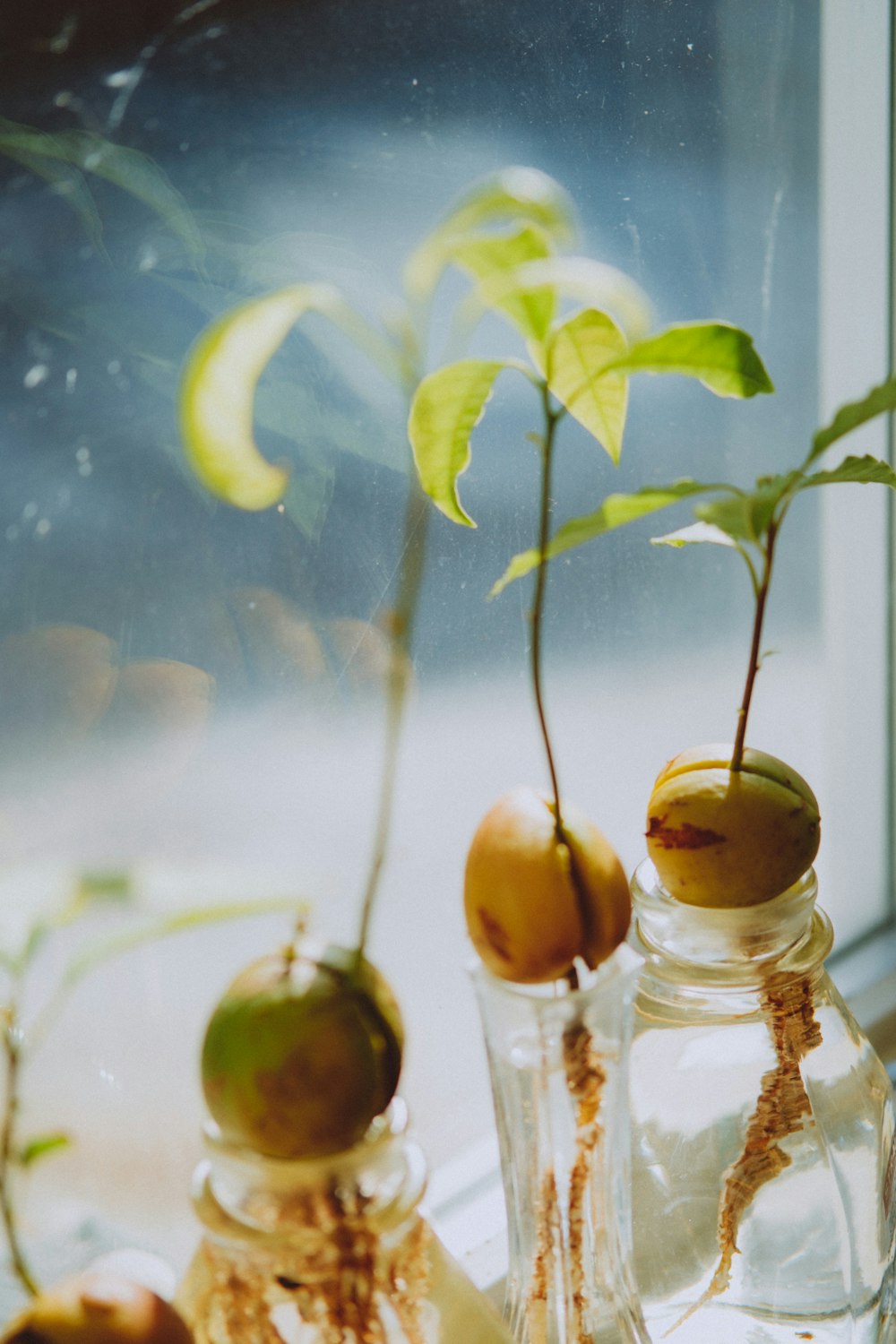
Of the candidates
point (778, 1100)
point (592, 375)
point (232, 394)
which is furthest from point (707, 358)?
point (778, 1100)

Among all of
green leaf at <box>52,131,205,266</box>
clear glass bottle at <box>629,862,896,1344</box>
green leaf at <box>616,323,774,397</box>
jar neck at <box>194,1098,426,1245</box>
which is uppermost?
green leaf at <box>52,131,205,266</box>

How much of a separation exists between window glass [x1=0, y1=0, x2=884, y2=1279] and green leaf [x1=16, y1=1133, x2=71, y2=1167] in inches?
2.7

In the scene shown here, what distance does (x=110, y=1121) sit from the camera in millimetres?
411

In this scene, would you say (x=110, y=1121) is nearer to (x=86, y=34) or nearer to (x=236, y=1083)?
(x=236, y=1083)

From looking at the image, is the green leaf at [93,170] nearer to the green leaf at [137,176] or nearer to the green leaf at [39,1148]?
the green leaf at [137,176]

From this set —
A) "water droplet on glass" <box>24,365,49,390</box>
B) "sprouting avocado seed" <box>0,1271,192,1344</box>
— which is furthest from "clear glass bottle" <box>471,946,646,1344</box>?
"water droplet on glass" <box>24,365,49,390</box>

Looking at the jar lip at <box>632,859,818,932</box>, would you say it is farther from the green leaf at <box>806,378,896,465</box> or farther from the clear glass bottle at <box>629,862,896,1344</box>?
the green leaf at <box>806,378,896,465</box>

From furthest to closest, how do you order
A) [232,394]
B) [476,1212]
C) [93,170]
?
1. [476,1212]
2. [93,170]
3. [232,394]

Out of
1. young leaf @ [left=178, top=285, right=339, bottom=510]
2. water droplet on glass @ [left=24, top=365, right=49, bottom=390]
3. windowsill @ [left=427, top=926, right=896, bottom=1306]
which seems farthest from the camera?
windowsill @ [left=427, top=926, right=896, bottom=1306]

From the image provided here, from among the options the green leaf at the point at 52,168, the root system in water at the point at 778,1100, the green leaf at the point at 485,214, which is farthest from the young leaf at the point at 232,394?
the root system in water at the point at 778,1100

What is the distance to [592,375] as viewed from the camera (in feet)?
1.08

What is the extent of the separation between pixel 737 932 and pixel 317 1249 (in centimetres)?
17

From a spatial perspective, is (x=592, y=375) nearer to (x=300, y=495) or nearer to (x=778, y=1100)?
(x=300, y=495)

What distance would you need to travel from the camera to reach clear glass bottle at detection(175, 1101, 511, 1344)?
279mm
